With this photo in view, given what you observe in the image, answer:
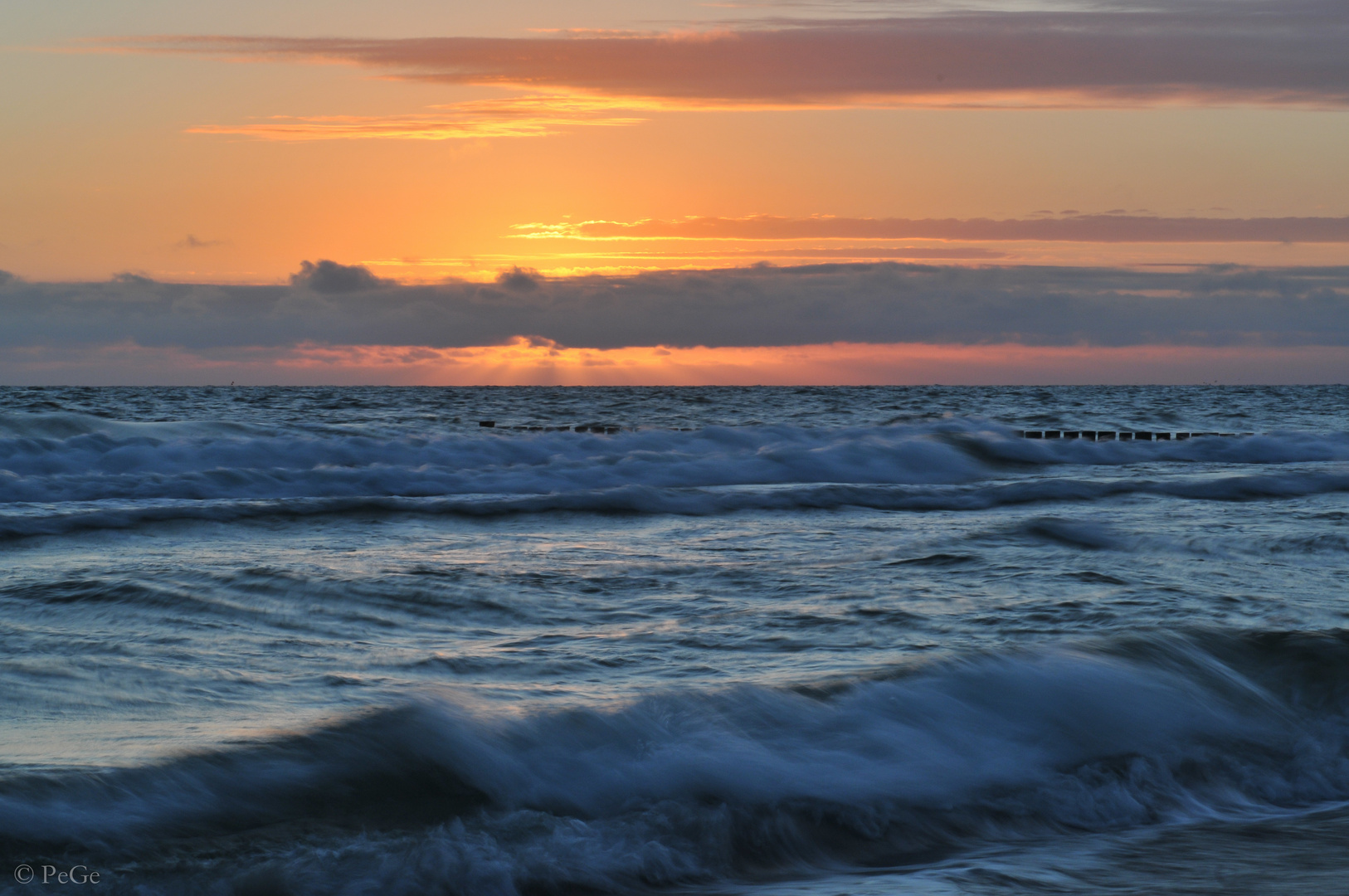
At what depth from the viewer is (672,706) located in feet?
13.6

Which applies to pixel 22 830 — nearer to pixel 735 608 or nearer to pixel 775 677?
pixel 775 677

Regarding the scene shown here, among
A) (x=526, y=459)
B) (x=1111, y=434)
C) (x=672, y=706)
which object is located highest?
(x=1111, y=434)

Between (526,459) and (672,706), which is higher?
(526,459)

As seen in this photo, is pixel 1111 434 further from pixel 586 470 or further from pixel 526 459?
pixel 586 470

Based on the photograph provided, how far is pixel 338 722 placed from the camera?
A: 3828mm

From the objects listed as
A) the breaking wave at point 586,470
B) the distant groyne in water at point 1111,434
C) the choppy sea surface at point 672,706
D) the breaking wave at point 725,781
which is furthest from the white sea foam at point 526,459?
the breaking wave at point 725,781

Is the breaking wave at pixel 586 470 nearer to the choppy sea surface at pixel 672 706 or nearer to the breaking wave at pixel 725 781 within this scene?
the choppy sea surface at pixel 672 706

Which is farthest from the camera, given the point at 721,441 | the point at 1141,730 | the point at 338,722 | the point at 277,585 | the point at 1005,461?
the point at 721,441

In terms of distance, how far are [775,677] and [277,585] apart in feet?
10.9

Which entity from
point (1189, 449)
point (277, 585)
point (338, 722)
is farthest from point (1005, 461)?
point (338, 722)

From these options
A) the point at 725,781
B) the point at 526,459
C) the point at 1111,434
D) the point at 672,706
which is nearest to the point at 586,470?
the point at 526,459

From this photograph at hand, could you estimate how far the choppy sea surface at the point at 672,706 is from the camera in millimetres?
3229

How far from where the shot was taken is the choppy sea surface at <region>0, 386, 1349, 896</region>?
3229mm

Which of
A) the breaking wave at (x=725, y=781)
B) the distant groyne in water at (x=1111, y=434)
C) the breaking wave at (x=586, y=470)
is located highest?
the distant groyne in water at (x=1111, y=434)
